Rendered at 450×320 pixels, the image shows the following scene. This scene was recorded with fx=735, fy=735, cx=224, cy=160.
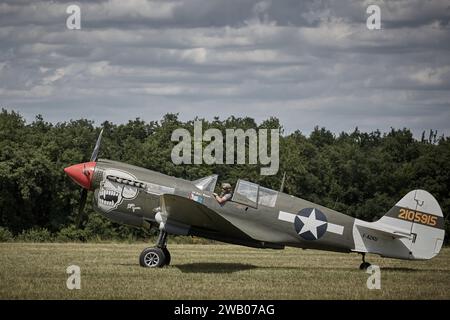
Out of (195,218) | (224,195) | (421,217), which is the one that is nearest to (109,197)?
(195,218)

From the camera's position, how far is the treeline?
130 ft

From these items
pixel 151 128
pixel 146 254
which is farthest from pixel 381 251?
pixel 151 128

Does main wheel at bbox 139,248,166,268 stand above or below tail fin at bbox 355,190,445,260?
below

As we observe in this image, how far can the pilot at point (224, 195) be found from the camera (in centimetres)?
1440

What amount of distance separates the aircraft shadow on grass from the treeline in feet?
55.5

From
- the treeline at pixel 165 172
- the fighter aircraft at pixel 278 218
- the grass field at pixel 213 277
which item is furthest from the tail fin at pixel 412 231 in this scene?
the treeline at pixel 165 172

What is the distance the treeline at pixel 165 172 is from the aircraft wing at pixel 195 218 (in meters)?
18.1

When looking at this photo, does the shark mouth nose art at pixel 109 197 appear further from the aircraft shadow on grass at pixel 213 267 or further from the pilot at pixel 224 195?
the pilot at pixel 224 195

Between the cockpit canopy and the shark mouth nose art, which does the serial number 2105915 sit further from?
the shark mouth nose art

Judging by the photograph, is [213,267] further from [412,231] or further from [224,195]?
[412,231]

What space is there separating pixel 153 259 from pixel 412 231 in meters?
5.08

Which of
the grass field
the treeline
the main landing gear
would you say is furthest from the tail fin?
the treeline
